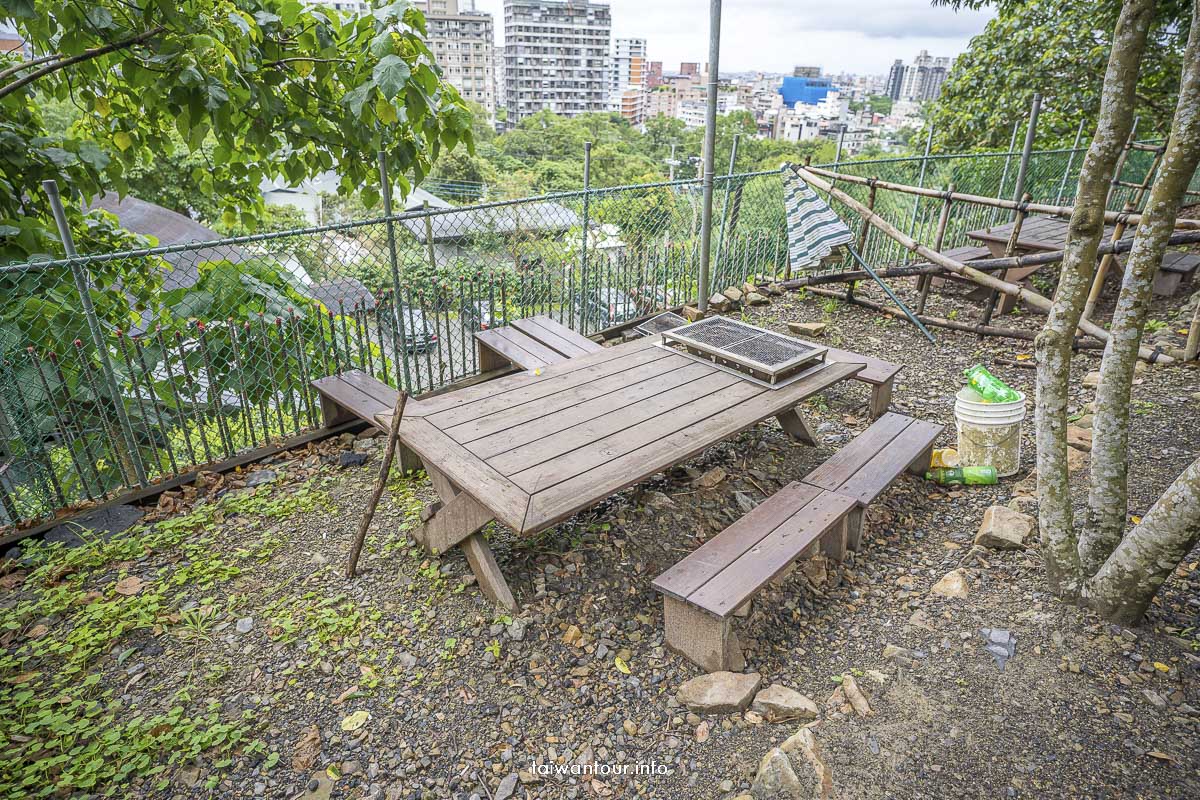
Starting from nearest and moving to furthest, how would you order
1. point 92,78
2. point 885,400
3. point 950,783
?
point 950,783, point 92,78, point 885,400

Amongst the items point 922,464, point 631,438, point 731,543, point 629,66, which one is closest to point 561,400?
point 631,438

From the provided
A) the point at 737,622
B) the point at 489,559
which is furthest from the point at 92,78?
the point at 737,622

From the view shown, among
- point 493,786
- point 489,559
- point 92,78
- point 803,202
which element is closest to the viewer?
point 493,786

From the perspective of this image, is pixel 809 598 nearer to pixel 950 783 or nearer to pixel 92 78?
pixel 950 783

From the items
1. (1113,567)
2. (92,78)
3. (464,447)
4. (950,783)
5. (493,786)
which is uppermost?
(92,78)

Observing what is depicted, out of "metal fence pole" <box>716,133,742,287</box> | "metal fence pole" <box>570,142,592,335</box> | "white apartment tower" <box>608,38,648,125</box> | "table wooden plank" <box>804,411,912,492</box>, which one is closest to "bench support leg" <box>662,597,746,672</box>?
"table wooden plank" <box>804,411,912,492</box>

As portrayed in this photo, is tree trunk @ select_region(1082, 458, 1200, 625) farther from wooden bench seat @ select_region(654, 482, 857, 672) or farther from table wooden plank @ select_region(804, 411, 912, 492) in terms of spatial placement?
table wooden plank @ select_region(804, 411, 912, 492)

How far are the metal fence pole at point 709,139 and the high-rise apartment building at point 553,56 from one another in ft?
423

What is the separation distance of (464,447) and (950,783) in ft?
6.42

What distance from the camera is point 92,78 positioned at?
11.4 feet

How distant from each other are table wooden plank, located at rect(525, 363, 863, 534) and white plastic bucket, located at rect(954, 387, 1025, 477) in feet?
3.02

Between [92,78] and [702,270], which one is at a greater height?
[92,78]

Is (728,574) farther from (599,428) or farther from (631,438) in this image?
(599,428)

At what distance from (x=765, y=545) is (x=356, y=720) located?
1619 millimetres
